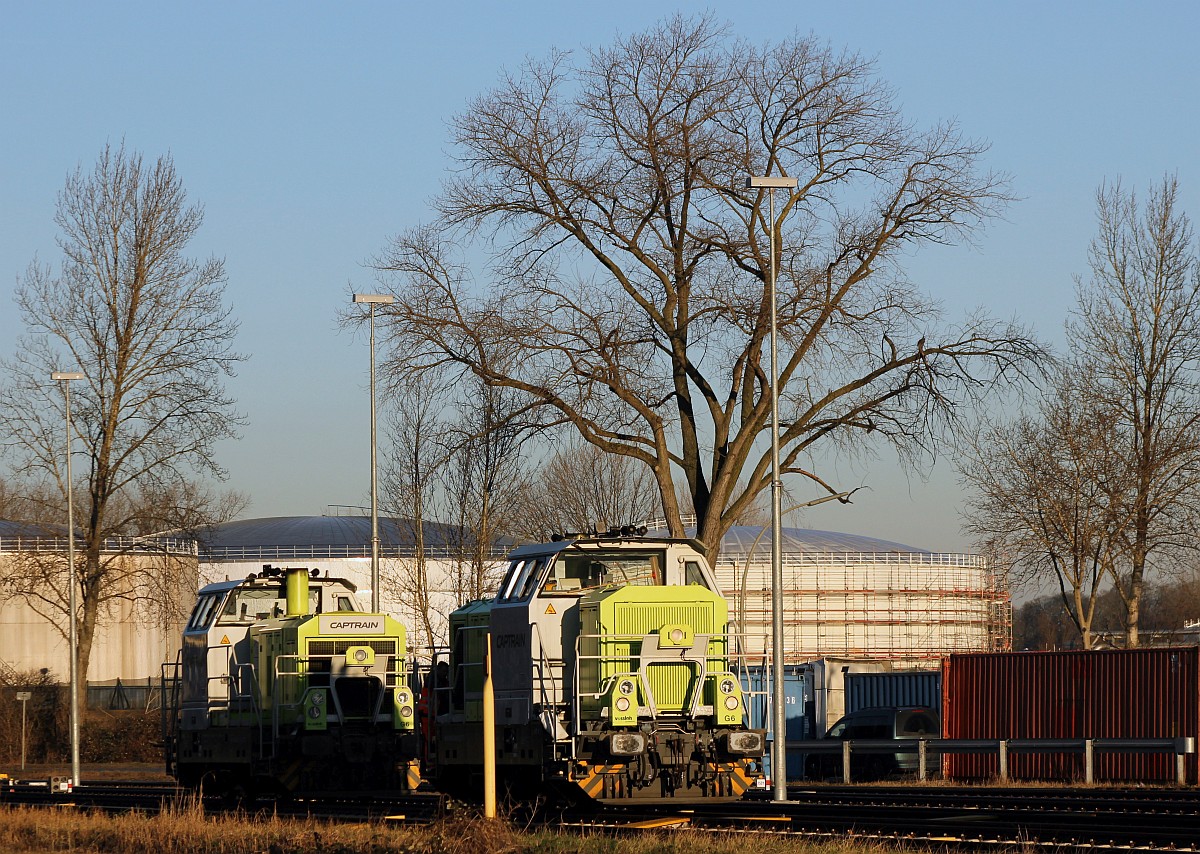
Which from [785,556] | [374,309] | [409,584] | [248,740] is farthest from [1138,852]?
[785,556]

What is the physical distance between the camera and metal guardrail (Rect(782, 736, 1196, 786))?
2722cm

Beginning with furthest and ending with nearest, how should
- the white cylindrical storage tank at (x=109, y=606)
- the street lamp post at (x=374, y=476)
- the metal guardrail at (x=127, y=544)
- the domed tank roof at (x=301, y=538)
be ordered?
the domed tank roof at (x=301, y=538) → the white cylindrical storage tank at (x=109, y=606) → the metal guardrail at (x=127, y=544) → the street lamp post at (x=374, y=476)

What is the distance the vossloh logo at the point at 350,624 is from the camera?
2330cm

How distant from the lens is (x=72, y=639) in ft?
136

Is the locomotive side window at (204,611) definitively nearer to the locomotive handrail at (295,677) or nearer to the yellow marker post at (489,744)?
the locomotive handrail at (295,677)

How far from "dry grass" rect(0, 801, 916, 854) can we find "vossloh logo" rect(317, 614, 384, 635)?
3707 millimetres

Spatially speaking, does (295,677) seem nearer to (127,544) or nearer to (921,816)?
(921,816)

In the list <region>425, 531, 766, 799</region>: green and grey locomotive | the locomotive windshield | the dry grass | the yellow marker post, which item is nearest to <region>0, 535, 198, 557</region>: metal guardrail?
the dry grass

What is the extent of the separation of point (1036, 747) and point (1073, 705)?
180 centimetres

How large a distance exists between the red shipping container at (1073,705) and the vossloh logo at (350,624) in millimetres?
13250

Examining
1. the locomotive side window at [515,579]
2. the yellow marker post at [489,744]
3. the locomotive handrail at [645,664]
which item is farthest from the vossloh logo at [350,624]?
the yellow marker post at [489,744]

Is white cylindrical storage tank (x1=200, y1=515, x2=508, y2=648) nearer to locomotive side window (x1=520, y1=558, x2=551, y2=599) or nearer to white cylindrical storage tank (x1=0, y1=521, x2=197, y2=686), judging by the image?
white cylindrical storage tank (x1=0, y1=521, x2=197, y2=686)

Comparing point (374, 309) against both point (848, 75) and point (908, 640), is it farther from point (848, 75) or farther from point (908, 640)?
point (908, 640)

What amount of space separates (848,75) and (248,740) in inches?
821
